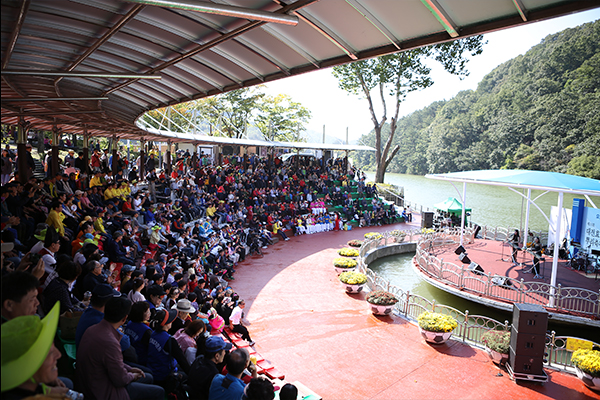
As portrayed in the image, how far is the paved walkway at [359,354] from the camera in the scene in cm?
754

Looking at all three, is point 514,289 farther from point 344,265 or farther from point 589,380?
point 344,265

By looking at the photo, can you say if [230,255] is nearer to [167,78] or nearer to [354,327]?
[354,327]

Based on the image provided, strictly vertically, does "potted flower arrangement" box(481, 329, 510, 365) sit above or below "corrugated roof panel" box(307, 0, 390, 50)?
below

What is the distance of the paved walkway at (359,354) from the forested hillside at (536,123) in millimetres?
44921

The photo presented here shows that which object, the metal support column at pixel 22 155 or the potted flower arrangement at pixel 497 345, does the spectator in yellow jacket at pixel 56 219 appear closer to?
the metal support column at pixel 22 155

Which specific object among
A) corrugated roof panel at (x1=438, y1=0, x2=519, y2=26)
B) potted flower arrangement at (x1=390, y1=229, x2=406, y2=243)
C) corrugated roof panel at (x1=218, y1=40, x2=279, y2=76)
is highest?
corrugated roof panel at (x1=218, y1=40, x2=279, y2=76)

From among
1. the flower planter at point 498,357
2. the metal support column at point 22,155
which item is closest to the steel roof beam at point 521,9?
the flower planter at point 498,357

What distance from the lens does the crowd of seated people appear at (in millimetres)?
3453

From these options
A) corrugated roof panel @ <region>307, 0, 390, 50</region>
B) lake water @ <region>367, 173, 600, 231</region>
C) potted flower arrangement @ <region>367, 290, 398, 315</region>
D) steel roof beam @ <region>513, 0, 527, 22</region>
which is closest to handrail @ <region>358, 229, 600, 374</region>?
potted flower arrangement @ <region>367, 290, 398, 315</region>

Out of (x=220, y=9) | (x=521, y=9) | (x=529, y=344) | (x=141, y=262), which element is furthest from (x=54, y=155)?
(x=529, y=344)

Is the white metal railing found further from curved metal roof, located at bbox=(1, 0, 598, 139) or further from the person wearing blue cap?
the person wearing blue cap

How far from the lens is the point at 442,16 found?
4012mm

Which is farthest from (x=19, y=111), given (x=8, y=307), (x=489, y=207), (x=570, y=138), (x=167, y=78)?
(x=570, y=138)

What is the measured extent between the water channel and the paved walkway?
4.11m
